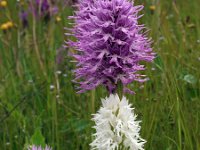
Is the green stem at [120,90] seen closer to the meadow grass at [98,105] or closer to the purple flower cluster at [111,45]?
the purple flower cluster at [111,45]

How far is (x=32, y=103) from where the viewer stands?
2881mm

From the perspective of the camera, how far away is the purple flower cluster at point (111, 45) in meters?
1.38

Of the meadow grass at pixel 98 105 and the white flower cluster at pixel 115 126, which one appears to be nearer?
the white flower cluster at pixel 115 126

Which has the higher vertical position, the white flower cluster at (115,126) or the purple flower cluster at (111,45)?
the purple flower cluster at (111,45)

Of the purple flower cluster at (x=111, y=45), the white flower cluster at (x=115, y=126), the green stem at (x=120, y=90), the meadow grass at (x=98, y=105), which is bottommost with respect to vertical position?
the meadow grass at (x=98, y=105)

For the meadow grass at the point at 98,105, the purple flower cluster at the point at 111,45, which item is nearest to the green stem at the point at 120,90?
the purple flower cluster at the point at 111,45

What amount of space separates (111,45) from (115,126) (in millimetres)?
226

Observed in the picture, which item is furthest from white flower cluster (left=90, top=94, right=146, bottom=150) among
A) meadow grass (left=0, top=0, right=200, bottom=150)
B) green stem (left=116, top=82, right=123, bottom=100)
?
meadow grass (left=0, top=0, right=200, bottom=150)

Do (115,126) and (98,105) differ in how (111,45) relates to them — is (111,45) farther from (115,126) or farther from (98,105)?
(98,105)

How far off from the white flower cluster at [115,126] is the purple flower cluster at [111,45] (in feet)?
0.19

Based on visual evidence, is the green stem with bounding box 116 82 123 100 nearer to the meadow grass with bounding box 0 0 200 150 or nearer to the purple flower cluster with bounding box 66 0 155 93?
the purple flower cluster with bounding box 66 0 155 93

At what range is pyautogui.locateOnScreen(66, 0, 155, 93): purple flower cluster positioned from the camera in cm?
138

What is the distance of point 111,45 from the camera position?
1410mm

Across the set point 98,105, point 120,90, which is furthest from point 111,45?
point 98,105
